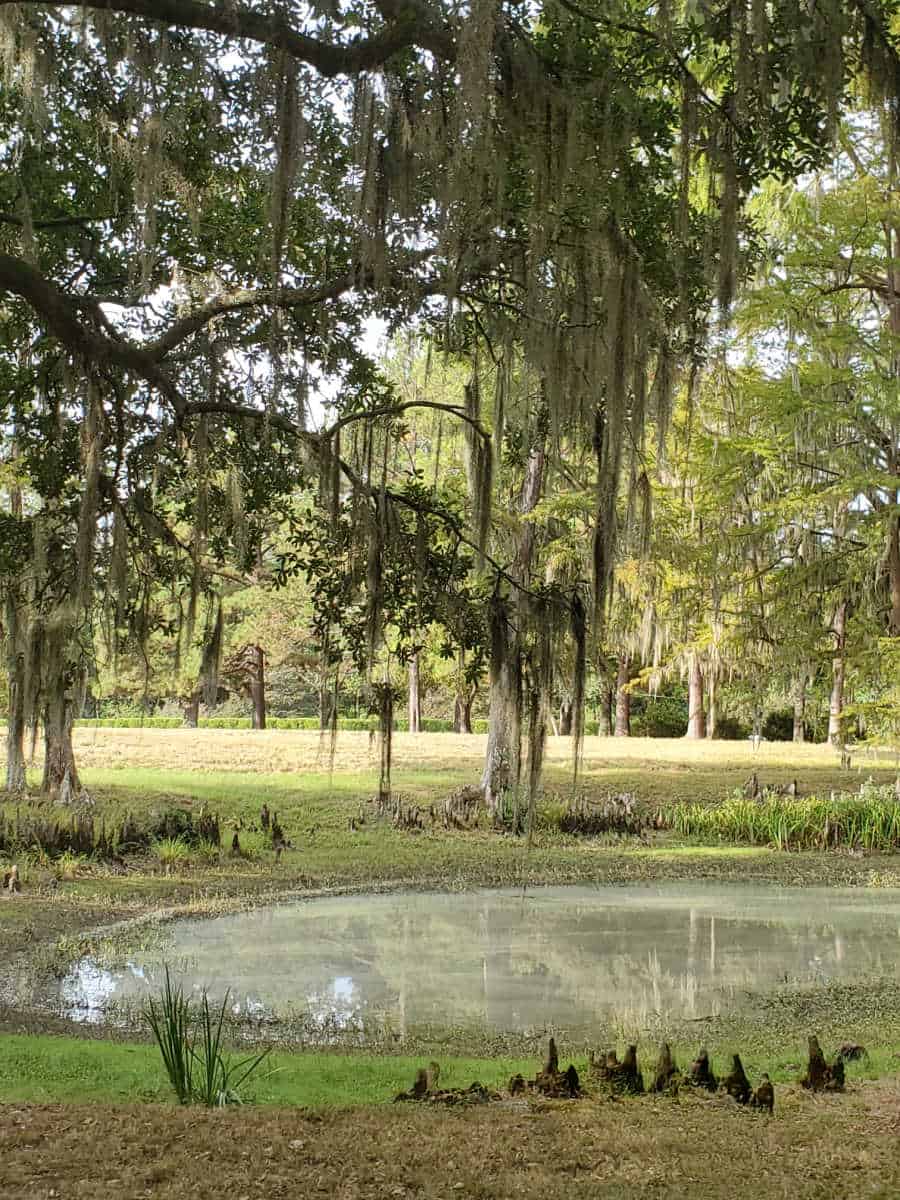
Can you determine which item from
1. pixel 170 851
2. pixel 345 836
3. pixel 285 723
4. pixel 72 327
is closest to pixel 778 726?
pixel 285 723

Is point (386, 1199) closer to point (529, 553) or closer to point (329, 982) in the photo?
point (329, 982)

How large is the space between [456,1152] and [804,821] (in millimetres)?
14399

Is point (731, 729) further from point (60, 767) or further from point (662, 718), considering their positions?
point (60, 767)

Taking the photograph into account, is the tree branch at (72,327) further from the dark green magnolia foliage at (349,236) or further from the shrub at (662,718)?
the shrub at (662,718)

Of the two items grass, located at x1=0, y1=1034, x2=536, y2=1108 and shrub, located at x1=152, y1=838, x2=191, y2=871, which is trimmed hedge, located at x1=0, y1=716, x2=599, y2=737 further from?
grass, located at x1=0, y1=1034, x2=536, y2=1108

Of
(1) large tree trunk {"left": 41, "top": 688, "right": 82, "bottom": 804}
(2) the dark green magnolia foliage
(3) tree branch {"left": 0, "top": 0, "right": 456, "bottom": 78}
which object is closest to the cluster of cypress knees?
(2) the dark green magnolia foliage

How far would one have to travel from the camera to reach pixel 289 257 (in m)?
9.01

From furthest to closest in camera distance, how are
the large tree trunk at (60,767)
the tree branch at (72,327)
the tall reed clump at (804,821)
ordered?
the tall reed clump at (804,821)
the large tree trunk at (60,767)
the tree branch at (72,327)

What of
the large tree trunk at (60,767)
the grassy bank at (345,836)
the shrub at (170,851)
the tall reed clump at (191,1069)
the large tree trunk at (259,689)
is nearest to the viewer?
the tall reed clump at (191,1069)

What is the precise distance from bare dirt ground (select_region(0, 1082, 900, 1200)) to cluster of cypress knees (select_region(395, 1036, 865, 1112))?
0.16 m

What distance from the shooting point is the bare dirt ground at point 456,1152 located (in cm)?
435

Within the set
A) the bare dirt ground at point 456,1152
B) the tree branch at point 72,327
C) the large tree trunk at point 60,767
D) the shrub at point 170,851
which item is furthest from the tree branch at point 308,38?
the large tree trunk at point 60,767

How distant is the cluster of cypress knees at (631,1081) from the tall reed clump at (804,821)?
1224cm

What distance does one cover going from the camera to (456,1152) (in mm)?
4785
